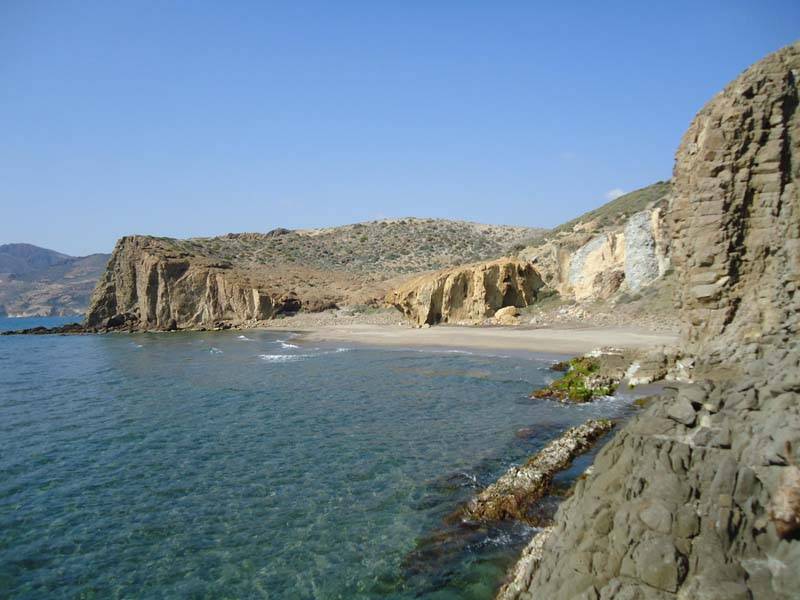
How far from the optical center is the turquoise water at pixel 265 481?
709 cm

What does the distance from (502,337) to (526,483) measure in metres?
21.8

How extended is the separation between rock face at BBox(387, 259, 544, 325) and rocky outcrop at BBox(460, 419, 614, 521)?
26.6 meters

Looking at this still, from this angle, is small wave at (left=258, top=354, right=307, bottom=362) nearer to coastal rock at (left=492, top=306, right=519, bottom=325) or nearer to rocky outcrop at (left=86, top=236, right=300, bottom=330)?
coastal rock at (left=492, top=306, right=519, bottom=325)

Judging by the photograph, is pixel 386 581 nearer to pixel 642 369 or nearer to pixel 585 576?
pixel 585 576

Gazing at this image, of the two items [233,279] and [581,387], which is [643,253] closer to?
[581,387]

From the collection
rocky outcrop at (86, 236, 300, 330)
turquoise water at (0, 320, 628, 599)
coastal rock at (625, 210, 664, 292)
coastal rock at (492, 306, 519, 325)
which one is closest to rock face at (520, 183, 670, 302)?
coastal rock at (625, 210, 664, 292)

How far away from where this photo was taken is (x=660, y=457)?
15.8 ft

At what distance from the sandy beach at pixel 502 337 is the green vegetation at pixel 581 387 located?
4704 millimetres

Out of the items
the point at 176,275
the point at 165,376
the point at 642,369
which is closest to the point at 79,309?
the point at 176,275

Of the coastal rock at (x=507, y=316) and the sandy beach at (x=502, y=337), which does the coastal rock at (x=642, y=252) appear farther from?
the coastal rock at (x=507, y=316)

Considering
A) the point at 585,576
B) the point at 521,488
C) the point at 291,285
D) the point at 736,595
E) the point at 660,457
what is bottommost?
the point at 521,488

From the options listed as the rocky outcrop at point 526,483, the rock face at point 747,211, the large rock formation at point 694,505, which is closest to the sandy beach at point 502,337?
the rock face at point 747,211

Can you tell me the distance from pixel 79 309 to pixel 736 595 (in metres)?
183

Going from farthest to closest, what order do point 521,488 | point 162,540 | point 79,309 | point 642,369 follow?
point 79,309, point 642,369, point 521,488, point 162,540
